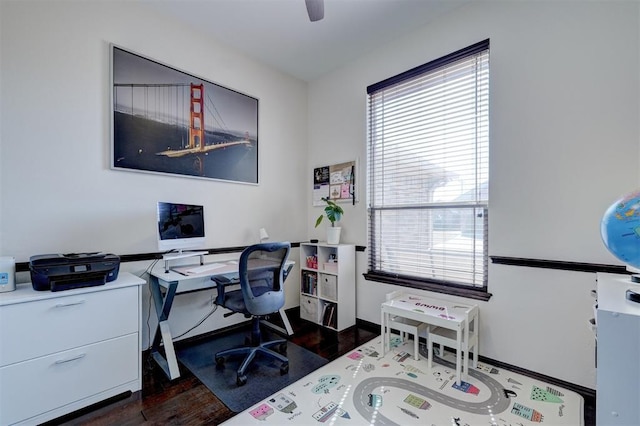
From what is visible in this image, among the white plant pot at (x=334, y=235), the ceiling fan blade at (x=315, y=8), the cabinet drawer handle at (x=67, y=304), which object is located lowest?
the cabinet drawer handle at (x=67, y=304)

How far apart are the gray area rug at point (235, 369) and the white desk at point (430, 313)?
658 millimetres

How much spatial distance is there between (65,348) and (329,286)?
2.09 m

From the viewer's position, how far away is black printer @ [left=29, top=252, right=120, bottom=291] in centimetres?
162

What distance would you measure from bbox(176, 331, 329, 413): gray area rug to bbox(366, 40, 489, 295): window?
110 centimetres

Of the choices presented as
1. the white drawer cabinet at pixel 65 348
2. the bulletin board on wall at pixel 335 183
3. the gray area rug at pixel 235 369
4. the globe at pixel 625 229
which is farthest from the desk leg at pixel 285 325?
the globe at pixel 625 229

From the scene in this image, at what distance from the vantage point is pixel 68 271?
166 centimetres

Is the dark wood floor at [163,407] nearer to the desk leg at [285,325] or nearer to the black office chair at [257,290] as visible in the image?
the black office chair at [257,290]

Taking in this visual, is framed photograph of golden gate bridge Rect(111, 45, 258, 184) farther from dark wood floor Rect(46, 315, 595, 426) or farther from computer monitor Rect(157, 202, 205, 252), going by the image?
dark wood floor Rect(46, 315, 595, 426)

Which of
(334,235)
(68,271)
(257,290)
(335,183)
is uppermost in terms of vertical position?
A: (335,183)

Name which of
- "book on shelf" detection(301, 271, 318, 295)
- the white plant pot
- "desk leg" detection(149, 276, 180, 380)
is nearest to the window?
the white plant pot

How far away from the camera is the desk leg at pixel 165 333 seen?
2.01m

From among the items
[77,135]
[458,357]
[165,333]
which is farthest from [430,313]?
[77,135]

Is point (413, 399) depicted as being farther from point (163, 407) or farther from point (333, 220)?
point (333, 220)

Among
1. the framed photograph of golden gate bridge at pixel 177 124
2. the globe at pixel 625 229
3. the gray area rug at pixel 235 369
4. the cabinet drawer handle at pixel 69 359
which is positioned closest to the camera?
the globe at pixel 625 229
